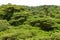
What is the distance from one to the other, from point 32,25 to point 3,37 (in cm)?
878

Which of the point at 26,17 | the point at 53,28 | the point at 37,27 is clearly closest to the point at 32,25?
the point at 37,27

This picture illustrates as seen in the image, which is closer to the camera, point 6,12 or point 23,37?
point 23,37

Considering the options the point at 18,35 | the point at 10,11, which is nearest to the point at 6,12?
the point at 10,11

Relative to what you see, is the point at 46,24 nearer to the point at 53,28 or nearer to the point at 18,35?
the point at 53,28

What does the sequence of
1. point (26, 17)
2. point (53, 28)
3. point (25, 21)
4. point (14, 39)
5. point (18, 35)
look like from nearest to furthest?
point (14, 39) → point (18, 35) → point (53, 28) → point (25, 21) → point (26, 17)

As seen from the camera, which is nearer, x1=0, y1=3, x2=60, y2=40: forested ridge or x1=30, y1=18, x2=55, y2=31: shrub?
x1=0, y1=3, x2=60, y2=40: forested ridge

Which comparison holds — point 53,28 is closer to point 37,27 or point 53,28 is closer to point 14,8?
point 37,27

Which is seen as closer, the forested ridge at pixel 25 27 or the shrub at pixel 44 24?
the forested ridge at pixel 25 27

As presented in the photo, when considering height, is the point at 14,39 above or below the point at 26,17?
above

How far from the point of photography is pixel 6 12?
120 ft

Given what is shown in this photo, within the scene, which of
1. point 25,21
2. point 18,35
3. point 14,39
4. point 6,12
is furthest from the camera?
point 6,12

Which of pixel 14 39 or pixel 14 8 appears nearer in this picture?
pixel 14 39

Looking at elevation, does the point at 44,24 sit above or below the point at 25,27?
above

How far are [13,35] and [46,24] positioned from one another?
7333 millimetres
